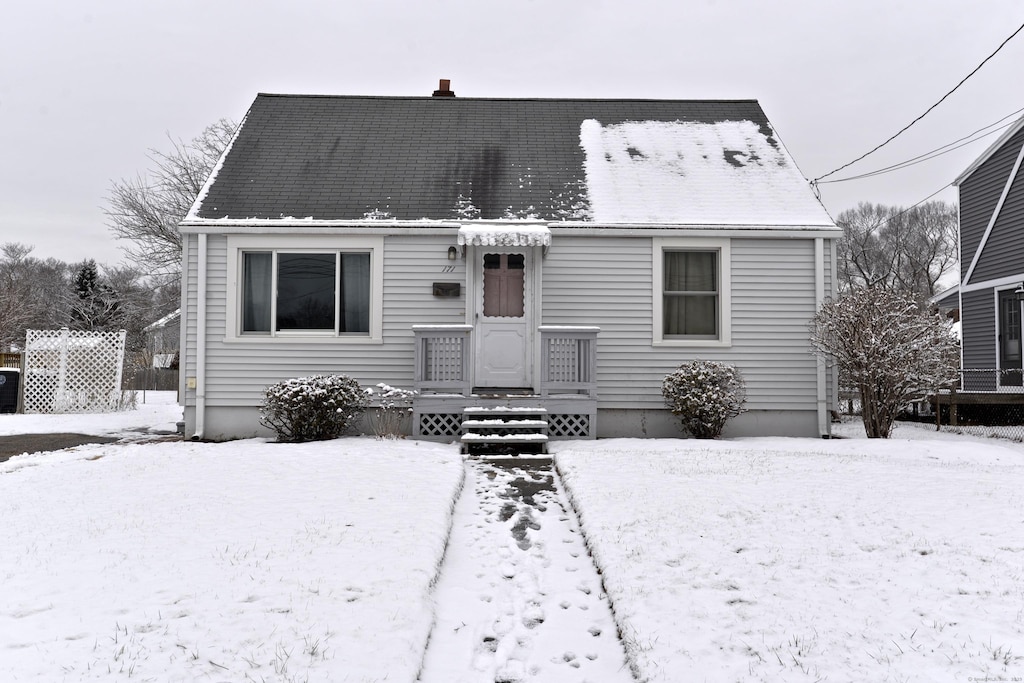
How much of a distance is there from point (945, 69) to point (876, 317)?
14.8 metres

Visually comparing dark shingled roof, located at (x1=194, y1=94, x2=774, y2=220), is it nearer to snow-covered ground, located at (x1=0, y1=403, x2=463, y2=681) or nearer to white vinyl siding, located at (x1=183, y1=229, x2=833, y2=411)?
white vinyl siding, located at (x1=183, y1=229, x2=833, y2=411)

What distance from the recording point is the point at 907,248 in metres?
38.7

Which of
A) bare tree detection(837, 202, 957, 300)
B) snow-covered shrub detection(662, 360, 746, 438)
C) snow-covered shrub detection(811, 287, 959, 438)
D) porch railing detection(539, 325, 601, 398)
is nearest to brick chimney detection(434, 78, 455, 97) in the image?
porch railing detection(539, 325, 601, 398)

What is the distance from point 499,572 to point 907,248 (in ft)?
141

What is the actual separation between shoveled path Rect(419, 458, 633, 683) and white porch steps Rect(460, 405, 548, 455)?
2.31 meters

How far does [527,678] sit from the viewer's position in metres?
2.89

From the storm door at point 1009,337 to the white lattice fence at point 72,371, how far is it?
19513 millimetres

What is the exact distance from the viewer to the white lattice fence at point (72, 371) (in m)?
13.7

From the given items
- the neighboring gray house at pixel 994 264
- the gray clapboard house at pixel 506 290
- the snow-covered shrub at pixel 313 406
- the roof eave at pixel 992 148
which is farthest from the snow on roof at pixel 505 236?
the roof eave at pixel 992 148

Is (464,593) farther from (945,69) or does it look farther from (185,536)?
(945,69)

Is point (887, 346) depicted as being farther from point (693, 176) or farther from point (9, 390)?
point (9, 390)

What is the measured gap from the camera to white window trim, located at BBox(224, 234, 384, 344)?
945 centimetres

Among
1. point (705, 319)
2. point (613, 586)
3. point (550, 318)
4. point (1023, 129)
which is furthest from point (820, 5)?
point (613, 586)

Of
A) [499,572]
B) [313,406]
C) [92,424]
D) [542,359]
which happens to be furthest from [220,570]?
[92,424]
